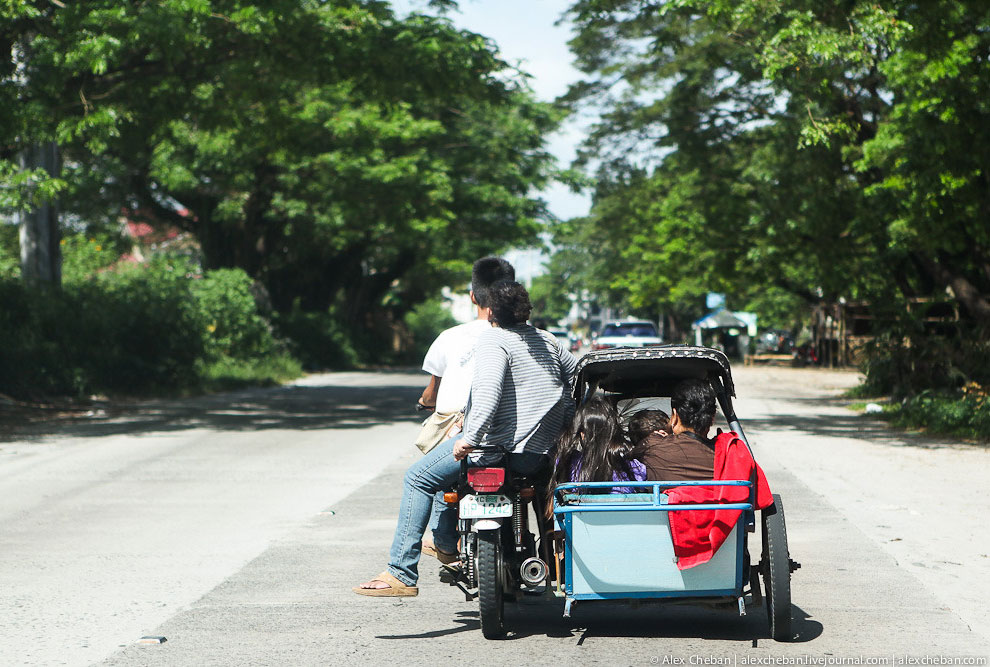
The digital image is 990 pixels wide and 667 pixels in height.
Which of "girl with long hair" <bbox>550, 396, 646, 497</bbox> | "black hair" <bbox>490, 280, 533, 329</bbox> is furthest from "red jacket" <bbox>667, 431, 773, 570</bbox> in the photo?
"black hair" <bbox>490, 280, 533, 329</bbox>

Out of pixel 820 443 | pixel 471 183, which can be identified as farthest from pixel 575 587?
pixel 471 183

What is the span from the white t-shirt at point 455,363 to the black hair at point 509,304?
0.43 meters

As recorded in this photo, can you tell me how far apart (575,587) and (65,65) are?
13.4m

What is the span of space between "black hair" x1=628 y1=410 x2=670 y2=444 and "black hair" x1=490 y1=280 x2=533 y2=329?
75cm

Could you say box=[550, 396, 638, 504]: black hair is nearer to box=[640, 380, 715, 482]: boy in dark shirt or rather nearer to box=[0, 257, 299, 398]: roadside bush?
box=[640, 380, 715, 482]: boy in dark shirt

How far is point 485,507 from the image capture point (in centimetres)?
569

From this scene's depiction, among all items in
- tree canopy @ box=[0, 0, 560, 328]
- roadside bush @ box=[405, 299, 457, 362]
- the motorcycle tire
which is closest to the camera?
the motorcycle tire

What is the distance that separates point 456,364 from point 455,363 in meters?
0.01

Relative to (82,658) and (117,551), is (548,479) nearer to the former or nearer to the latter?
(82,658)

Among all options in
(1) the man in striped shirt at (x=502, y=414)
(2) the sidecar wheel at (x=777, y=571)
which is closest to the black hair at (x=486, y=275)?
(1) the man in striped shirt at (x=502, y=414)

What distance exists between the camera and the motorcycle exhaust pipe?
580cm

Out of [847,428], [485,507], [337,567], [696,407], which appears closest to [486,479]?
[485,507]

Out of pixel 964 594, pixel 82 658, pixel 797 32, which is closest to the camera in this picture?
pixel 82 658

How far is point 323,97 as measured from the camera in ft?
111
